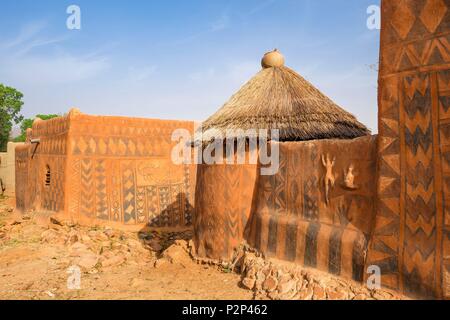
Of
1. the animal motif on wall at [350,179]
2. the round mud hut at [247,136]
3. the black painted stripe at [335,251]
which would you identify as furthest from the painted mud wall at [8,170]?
the animal motif on wall at [350,179]

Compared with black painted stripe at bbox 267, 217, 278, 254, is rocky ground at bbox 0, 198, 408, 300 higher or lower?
lower

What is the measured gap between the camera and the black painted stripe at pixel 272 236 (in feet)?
21.4

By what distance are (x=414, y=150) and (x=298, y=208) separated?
2354 millimetres

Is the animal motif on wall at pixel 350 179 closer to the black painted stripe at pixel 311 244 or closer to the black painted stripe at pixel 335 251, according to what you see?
the black painted stripe at pixel 335 251

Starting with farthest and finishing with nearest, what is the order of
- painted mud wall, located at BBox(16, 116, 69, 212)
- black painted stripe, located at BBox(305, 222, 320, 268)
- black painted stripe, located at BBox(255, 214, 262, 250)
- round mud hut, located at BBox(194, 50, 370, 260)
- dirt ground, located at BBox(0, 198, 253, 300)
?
painted mud wall, located at BBox(16, 116, 69, 212)
round mud hut, located at BBox(194, 50, 370, 260)
black painted stripe, located at BBox(255, 214, 262, 250)
dirt ground, located at BBox(0, 198, 253, 300)
black painted stripe, located at BBox(305, 222, 320, 268)

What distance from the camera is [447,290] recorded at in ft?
13.2

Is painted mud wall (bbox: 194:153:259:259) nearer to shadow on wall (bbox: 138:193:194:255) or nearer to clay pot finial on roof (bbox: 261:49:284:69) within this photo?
clay pot finial on roof (bbox: 261:49:284:69)

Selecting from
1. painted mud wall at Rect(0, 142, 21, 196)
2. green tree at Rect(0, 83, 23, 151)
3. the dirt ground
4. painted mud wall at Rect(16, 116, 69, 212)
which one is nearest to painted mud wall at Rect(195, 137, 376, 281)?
the dirt ground

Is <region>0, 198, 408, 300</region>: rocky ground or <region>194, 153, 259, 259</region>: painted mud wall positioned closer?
<region>0, 198, 408, 300</region>: rocky ground

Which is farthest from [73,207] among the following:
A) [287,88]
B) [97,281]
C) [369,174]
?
[369,174]

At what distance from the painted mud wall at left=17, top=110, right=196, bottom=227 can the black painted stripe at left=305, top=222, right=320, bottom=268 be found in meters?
6.92

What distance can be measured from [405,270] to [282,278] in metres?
1.99

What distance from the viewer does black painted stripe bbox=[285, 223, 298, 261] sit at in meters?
6.12

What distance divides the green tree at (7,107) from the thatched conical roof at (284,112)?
94.8ft
